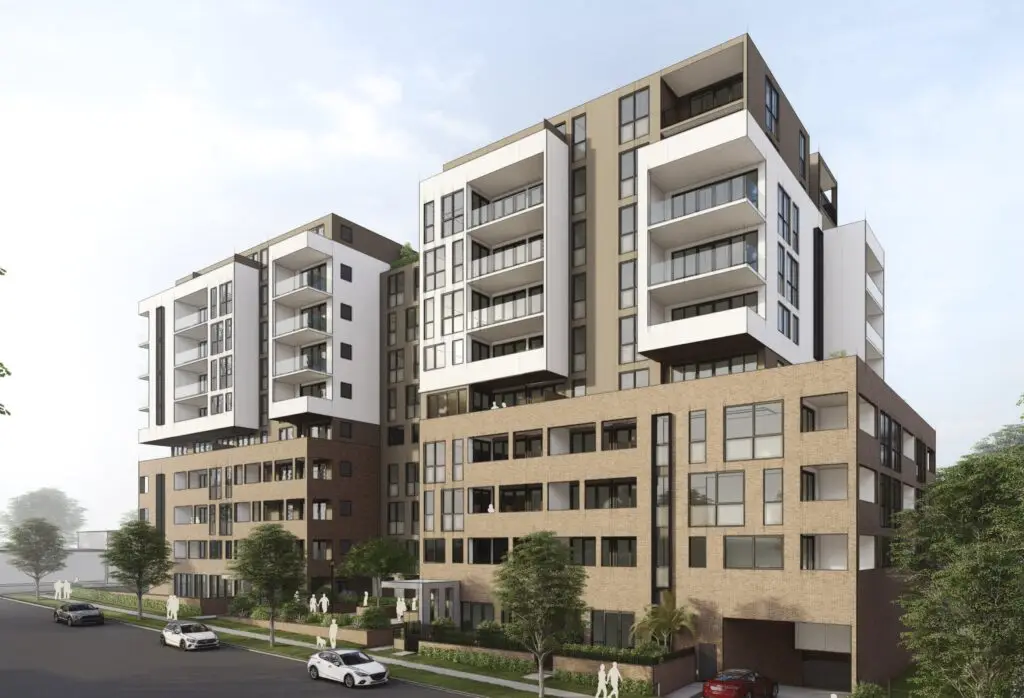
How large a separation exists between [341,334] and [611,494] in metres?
32.2

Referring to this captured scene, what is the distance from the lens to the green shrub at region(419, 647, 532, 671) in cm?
3692

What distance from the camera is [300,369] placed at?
64188mm

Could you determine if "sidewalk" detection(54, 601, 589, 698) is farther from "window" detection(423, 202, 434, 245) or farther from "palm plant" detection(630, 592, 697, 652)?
"window" detection(423, 202, 434, 245)

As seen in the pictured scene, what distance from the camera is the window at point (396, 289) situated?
224 feet

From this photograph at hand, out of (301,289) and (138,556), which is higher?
(301,289)

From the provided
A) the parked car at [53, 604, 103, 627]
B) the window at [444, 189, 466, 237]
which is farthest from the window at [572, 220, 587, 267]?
the parked car at [53, 604, 103, 627]

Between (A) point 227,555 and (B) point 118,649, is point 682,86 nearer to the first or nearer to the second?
(B) point 118,649

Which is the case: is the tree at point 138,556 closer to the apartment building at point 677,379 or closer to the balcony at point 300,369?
the balcony at point 300,369

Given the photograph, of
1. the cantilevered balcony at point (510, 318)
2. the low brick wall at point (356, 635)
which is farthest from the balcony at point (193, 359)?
the cantilevered balcony at point (510, 318)

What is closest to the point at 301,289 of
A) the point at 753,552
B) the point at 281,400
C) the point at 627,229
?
the point at 281,400

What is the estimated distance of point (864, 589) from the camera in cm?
3328

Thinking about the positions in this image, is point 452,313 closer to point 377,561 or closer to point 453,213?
point 453,213

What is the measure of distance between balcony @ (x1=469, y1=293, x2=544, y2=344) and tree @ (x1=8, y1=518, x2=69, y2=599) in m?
59.8

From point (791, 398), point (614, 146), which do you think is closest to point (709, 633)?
point (791, 398)
